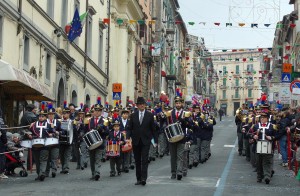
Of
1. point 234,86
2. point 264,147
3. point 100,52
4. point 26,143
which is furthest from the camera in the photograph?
point 234,86

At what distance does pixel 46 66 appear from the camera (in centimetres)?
2819

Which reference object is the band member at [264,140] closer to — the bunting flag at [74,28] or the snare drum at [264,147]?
the snare drum at [264,147]

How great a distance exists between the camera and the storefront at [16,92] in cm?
1888

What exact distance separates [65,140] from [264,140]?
219 inches

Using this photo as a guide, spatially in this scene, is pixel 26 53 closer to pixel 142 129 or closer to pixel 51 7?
pixel 51 7

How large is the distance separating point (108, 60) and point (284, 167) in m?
23.1

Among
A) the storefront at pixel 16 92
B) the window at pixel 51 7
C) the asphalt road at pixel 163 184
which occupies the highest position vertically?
the window at pixel 51 7

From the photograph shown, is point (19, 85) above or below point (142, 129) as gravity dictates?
above

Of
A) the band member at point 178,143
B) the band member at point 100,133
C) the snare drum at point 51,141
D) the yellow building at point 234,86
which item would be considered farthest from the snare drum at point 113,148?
the yellow building at point 234,86

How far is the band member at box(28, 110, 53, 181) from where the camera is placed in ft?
50.9

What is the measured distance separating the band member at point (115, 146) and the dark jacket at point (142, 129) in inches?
85.1

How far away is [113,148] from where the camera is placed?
17078 millimetres

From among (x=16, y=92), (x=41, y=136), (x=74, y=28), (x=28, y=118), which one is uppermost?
(x=74, y=28)

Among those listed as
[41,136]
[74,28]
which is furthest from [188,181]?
[74,28]
